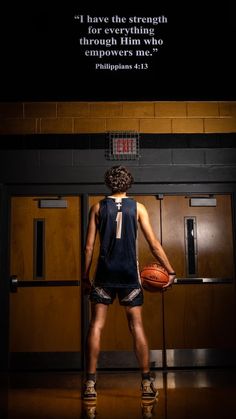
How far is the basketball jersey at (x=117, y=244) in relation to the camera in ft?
11.5

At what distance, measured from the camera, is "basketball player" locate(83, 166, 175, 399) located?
346cm

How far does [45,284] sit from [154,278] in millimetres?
1989

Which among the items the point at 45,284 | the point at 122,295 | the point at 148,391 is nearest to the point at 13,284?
the point at 45,284

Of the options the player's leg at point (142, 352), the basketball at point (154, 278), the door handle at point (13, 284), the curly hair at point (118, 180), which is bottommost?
the player's leg at point (142, 352)

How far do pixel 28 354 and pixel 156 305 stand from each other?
4.75ft

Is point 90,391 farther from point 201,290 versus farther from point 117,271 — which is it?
point 201,290

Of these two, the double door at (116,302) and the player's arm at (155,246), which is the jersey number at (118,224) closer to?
the player's arm at (155,246)

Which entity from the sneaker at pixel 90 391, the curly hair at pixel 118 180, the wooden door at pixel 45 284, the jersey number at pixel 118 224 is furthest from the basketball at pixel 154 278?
the wooden door at pixel 45 284

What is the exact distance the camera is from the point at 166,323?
5305 millimetres
